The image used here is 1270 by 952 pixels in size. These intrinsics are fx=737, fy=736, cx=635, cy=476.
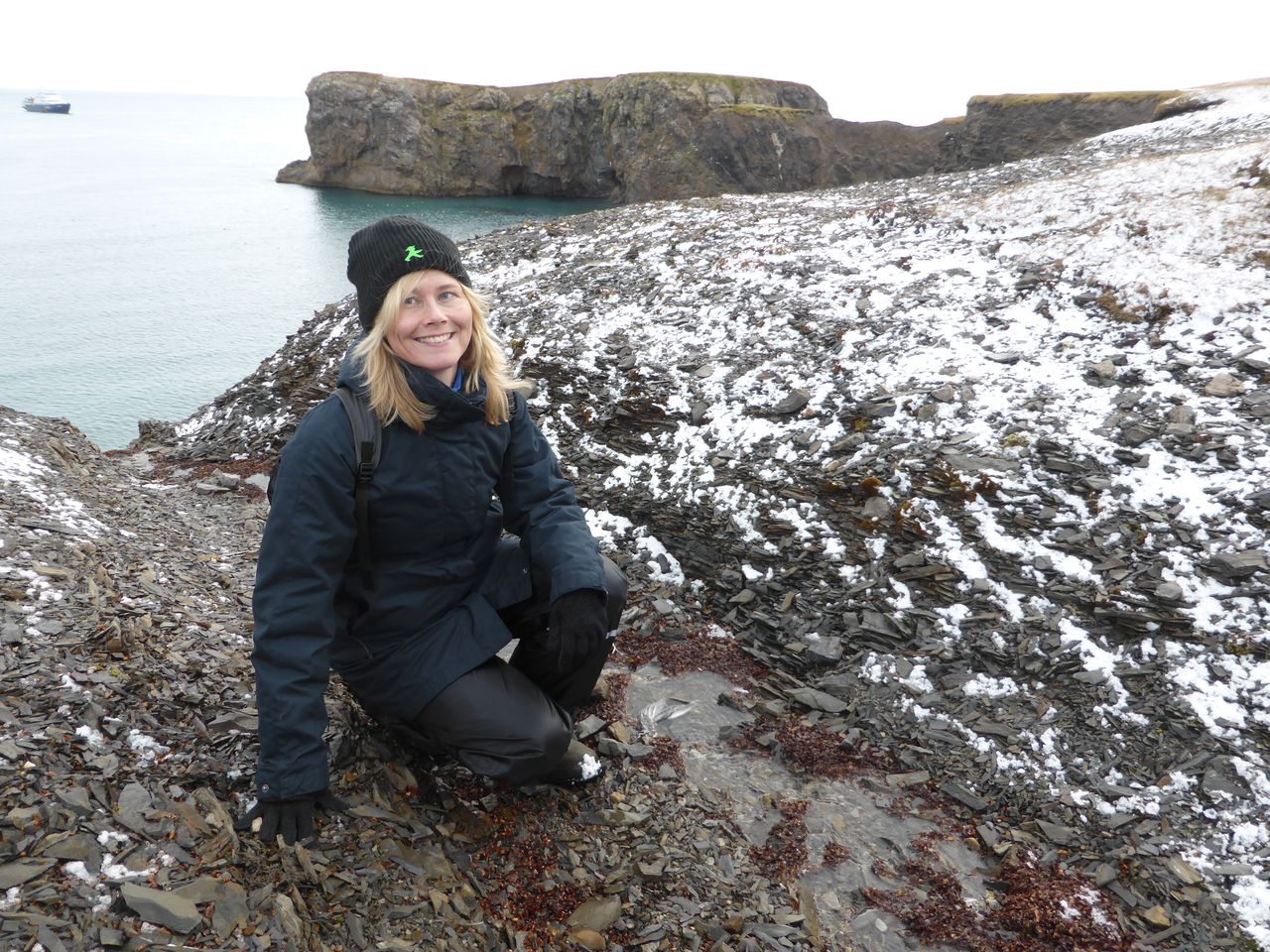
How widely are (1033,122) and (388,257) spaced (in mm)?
60977

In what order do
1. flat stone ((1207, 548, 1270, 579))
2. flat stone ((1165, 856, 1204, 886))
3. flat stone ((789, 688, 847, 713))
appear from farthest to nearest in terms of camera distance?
flat stone ((789, 688, 847, 713)) → flat stone ((1207, 548, 1270, 579)) → flat stone ((1165, 856, 1204, 886))

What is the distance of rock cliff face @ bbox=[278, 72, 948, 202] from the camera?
75.1 metres

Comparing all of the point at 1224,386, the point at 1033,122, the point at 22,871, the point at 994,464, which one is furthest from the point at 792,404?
the point at 1033,122

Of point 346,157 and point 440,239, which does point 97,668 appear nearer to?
point 440,239

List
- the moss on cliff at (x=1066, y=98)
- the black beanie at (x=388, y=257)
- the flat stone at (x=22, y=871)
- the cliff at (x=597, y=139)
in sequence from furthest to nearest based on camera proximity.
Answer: the cliff at (x=597, y=139), the moss on cliff at (x=1066, y=98), the black beanie at (x=388, y=257), the flat stone at (x=22, y=871)

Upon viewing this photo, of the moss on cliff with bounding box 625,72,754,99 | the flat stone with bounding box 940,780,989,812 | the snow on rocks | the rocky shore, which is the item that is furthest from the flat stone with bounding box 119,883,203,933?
the moss on cliff with bounding box 625,72,754,99

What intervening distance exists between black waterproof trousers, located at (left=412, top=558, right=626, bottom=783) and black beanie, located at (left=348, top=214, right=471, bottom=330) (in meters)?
1.94

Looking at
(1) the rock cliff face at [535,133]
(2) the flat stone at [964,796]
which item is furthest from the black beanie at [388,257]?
(1) the rock cliff face at [535,133]

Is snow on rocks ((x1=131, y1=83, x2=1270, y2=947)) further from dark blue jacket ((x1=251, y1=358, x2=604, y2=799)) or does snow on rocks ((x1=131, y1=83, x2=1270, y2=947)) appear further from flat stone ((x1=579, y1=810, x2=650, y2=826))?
dark blue jacket ((x1=251, y1=358, x2=604, y2=799))

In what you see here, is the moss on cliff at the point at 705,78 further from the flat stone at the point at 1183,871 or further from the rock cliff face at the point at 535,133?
the flat stone at the point at 1183,871

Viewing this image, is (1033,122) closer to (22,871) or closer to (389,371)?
(389,371)

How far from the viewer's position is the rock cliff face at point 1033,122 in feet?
159

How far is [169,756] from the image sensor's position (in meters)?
4.38

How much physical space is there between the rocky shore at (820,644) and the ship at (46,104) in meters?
213
